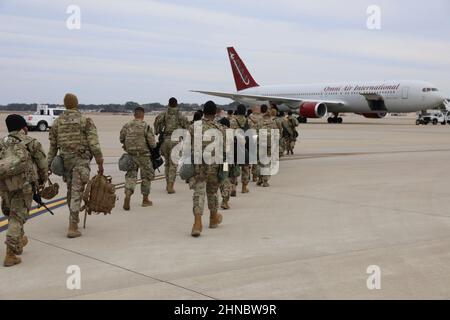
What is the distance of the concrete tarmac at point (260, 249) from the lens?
5.14 metres

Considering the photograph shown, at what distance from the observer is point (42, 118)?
3450 centimetres

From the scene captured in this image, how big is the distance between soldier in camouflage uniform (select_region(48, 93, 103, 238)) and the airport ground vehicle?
168 ft

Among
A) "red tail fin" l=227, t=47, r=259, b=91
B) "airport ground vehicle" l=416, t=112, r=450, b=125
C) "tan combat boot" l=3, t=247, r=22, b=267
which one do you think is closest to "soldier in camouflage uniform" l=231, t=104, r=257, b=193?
"tan combat boot" l=3, t=247, r=22, b=267

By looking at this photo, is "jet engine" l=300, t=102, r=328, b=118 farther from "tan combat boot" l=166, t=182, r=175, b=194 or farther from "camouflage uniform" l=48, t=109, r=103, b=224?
"camouflage uniform" l=48, t=109, r=103, b=224

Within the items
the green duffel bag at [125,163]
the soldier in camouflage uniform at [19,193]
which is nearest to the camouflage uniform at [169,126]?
the green duffel bag at [125,163]

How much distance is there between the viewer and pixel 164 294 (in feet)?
16.3

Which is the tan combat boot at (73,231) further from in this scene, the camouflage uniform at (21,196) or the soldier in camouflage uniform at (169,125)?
the soldier in camouflage uniform at (169,125)

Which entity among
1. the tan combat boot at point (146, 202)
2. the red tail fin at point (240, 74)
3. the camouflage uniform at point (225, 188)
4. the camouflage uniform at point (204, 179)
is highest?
the red tail fin at point (240, 74)

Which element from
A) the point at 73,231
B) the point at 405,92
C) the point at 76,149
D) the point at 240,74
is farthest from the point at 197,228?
the point at 240,74

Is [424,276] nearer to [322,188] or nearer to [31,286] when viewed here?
[31,286]

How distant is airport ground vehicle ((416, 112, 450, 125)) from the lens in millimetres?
55344

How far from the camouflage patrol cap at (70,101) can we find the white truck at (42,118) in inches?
1084
